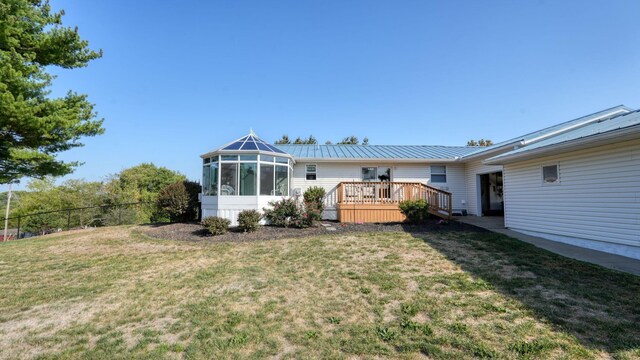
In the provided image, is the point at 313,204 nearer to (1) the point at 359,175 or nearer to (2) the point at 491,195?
(1) the point at 359,175

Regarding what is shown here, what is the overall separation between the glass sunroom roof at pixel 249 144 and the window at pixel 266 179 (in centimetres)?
78

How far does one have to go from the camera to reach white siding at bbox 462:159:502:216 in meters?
12.9

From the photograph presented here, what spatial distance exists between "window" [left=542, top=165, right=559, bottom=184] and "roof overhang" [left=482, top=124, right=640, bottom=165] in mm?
481

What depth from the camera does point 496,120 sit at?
50.1ft

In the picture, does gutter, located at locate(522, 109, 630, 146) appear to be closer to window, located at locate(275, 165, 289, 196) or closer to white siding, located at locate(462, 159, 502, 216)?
white siding, located at locate(462, 159, 502, 216)

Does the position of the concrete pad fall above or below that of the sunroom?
below

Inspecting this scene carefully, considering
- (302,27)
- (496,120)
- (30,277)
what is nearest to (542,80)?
(496,120)

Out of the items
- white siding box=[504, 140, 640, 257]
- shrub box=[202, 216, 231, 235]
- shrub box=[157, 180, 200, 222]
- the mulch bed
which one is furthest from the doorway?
shrub box=[157, 180, 200, 222]

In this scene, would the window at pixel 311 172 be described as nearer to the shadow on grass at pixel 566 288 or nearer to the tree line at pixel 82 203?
the shadow on grass at pixel 566 288

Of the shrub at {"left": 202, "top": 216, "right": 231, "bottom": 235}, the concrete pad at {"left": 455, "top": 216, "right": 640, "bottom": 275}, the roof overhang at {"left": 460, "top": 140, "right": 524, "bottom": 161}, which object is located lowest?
the concrete pad at {"left": 455, "top": 216, "right": 640, "bottom": 275}

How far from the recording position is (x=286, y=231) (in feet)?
32.2

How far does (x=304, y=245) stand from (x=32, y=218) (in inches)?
1188

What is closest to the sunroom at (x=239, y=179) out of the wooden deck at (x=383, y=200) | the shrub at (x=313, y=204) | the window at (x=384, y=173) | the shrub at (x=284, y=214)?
the shrub at (x=284, y=214)

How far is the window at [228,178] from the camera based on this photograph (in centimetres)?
1099
